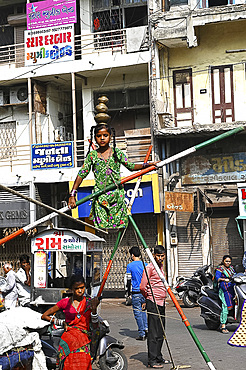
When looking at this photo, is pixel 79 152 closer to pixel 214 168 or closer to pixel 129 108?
pixel 129 108

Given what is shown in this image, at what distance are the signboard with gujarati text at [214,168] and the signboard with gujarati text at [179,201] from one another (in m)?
1.13

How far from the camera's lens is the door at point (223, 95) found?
18.5m

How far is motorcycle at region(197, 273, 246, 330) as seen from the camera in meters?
10.8

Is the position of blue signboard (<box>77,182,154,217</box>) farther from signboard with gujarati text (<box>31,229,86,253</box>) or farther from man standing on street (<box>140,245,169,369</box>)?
man standing on street (<box>140,245,169,369</box>)

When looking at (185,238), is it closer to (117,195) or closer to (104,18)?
(104,18)

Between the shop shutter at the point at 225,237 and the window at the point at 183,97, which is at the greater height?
the window at the point at 183,97

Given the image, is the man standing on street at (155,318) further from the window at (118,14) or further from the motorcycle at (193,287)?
the window at (118,14)

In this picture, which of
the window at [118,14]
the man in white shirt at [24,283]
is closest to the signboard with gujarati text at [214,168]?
the window at [118,14]

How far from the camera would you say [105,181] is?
6539 mm

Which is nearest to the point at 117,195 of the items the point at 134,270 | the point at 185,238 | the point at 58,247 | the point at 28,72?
the point at 58,247

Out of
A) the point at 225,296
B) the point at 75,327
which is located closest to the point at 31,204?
the point at 225,296

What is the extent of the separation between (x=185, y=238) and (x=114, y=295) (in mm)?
2900

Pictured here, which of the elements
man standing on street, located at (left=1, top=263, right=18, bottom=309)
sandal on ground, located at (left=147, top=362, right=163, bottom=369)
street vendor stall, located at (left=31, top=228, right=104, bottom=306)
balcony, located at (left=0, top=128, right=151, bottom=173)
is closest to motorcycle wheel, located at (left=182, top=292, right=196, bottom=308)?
balcony, located at (left=0, top=128, right=151, bottom=173)

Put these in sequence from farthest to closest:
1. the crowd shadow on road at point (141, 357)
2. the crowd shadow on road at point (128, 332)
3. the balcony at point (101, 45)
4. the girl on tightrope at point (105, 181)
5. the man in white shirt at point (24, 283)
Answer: the balcony at point (101, 45), the crowd shadow on road at point (128, 332), the man in white shirt at point (24, 283), the crowd shadow on road at point (141, 357), the girl on tightrope at point (105, 181)
